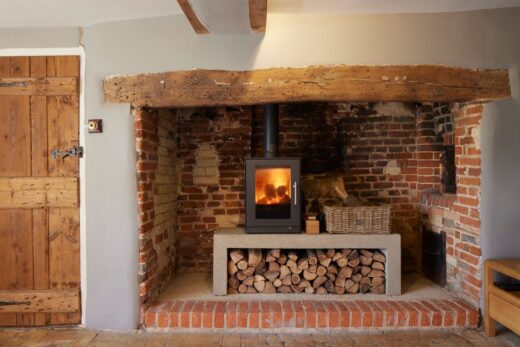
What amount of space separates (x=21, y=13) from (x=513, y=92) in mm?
3616

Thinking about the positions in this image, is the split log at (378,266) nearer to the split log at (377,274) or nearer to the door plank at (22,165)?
the split log at (377,274)

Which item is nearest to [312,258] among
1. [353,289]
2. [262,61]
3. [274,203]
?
[353,289]

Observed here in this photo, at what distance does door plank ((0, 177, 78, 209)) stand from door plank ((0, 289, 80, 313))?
0.66 metres

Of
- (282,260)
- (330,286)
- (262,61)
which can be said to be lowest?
(330,286)

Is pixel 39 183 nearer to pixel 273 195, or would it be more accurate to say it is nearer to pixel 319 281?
pixel 273 195

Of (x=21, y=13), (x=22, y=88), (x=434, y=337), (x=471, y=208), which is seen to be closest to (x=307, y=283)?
(x=434, y=337)

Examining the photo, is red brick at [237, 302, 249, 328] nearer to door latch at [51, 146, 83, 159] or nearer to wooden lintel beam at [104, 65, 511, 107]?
wooden lintel beam at [104, 65, 511, 107]

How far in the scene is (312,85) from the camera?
2.58m

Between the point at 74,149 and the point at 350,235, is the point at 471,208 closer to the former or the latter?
the point at 350,235

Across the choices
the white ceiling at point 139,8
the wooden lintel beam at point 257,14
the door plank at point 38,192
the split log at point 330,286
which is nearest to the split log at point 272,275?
the split log at point 330,286

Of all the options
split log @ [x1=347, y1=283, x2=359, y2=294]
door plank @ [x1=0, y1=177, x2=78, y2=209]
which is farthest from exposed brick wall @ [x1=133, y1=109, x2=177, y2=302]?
split log @ [x1=347, y1=283, x2=359, y2=294]

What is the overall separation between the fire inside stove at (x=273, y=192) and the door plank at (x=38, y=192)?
4.70 ft

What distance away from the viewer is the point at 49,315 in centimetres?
270

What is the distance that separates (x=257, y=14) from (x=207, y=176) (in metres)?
1.80
